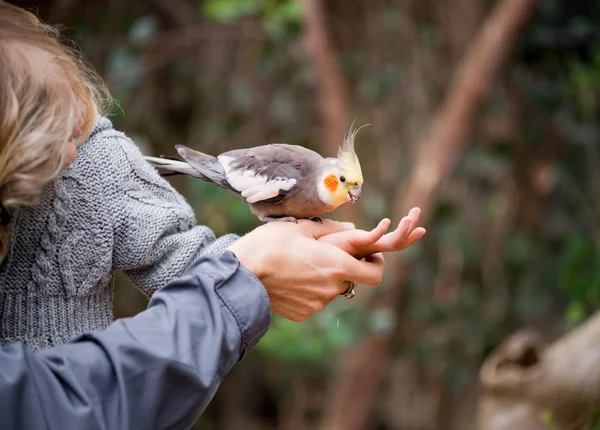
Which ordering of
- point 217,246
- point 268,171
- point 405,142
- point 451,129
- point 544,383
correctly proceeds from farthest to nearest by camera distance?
point 405,142
point 451,129
point 544,383
point 268,171
point 217,246

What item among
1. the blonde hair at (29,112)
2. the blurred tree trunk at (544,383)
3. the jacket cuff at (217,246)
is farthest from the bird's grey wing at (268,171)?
the blurred tree trunk at (544,383)

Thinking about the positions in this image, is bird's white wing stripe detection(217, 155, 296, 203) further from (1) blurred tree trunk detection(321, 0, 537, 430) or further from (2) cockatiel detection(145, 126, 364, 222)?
(1) blurred tree trunk detection(321, 0, 537, 430)

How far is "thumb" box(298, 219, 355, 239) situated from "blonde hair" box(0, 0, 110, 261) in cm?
34

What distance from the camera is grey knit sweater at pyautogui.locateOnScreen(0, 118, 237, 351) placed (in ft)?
3.04

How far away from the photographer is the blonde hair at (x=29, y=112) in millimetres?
793

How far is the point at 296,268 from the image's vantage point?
93cm

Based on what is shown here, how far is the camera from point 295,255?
3.06 ft

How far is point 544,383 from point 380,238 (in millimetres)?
1137

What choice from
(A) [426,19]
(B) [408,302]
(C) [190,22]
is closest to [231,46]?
(C) [190,22]

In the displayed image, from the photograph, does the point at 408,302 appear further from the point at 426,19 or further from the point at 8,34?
the point at 8,34

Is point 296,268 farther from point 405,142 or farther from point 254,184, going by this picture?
point 405,142

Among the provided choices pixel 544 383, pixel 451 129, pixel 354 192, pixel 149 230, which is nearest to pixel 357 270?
pixel 354 192

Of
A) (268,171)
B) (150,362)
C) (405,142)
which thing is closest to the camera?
(150,362)

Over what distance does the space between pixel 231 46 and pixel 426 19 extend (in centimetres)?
91
